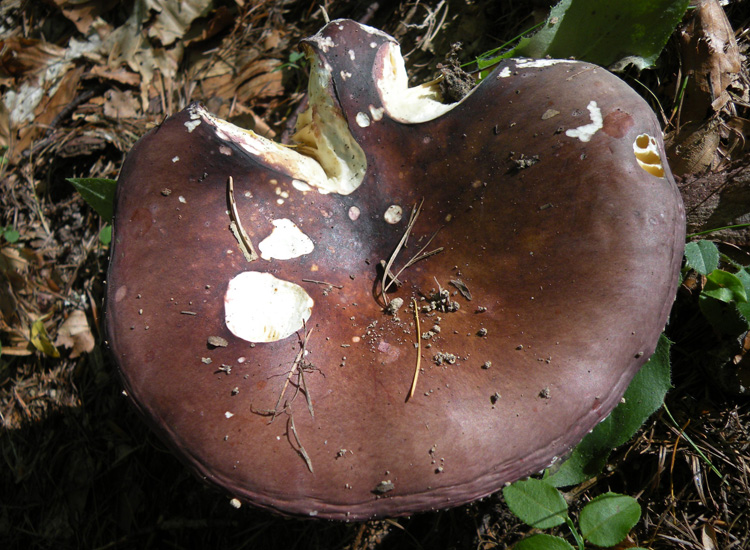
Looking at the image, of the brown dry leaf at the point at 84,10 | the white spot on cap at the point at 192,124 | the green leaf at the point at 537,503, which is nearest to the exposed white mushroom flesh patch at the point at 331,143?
the white spot on cap at the point at 192,124

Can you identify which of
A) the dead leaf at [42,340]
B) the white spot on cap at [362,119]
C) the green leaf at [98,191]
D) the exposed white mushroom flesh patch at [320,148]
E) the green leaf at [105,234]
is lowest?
the dead leaf at [42,340]

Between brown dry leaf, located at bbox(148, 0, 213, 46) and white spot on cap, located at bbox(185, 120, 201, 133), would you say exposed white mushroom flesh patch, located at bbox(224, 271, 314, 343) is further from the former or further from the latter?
brown dry leaf, located at bbox(148, 0, 213, 46)

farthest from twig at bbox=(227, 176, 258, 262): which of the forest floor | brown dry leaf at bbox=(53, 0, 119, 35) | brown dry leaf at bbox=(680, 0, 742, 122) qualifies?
brown dry leaf at bbox=(53, 0, 119, 35)

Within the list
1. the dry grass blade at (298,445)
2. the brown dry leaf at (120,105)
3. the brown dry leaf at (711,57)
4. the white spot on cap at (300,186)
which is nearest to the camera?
the dry grass blade at (298,445)

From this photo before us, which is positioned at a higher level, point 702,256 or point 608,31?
point 608,31

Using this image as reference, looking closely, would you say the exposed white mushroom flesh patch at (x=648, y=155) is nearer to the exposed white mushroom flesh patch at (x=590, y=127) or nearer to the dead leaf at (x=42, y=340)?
the exposed white mushroom flesh patch at (x=590, y=127)

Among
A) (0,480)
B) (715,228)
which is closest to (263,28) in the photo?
(715,228)

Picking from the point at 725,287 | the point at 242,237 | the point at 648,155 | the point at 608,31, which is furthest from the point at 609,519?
the point at 608,31

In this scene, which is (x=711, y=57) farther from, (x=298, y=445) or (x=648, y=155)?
(x=298, y=445)
